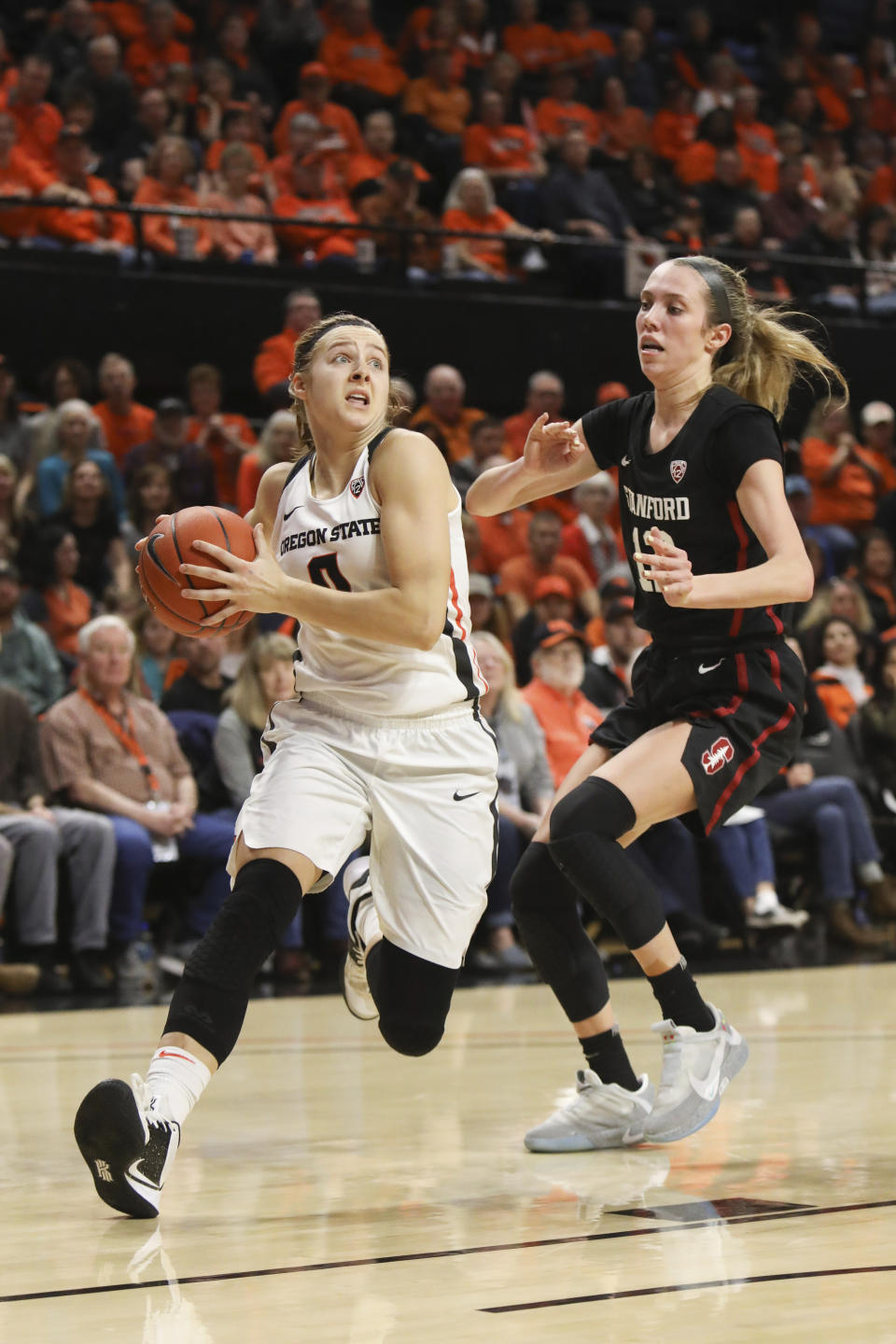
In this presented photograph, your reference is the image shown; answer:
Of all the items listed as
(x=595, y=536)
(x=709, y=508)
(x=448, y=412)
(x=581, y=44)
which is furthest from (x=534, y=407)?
(x=709, y=508)

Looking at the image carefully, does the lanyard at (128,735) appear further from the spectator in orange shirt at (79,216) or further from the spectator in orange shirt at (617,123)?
the spectator in orange shirt at (617,123)

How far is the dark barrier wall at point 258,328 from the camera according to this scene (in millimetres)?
10438

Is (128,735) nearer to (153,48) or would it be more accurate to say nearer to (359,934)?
(359,934)

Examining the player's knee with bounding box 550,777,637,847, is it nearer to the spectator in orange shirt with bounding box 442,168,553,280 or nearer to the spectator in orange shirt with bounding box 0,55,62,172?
the spectator in orange shirt with bounding box 0,55,62,172

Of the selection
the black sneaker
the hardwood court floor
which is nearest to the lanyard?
the hardwood court floor

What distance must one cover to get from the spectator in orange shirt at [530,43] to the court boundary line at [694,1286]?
509 inches

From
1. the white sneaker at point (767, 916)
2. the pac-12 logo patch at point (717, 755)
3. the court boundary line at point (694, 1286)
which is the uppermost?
the pac-12 logo patch at point (717, 755)

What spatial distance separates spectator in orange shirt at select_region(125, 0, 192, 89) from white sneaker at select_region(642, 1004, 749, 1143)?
9564mm

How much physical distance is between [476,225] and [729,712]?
341 inches

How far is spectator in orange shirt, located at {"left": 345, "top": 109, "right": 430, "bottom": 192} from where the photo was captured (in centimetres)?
1205

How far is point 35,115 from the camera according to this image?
10867mm

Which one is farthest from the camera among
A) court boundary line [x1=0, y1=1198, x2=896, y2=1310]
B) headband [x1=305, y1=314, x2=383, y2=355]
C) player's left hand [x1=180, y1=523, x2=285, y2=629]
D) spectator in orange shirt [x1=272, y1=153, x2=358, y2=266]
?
spectator in orange shirt [x1=272, y1=153, x2=358, y2=266]

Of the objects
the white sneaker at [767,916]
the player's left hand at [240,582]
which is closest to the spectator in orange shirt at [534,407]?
the white sneaker at [767,916]

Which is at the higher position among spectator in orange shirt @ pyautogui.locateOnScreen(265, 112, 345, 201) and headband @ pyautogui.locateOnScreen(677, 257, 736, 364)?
spectator in orange shirt @ pyautogui.locateOnScreen(265, 112, 345, 201)
